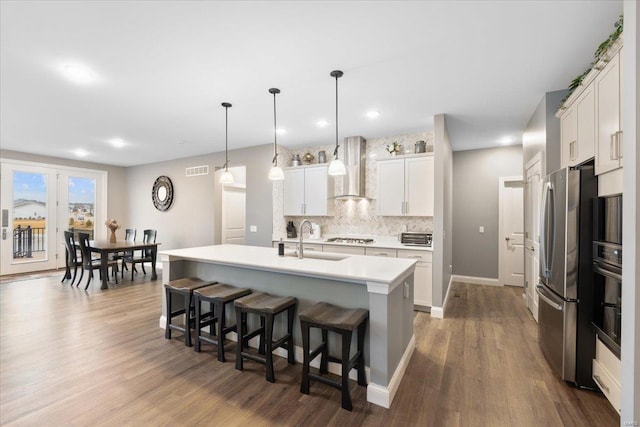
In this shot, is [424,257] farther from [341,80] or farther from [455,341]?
[341,80]

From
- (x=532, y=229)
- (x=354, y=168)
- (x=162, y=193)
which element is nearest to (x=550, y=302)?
(x=532, y=229)

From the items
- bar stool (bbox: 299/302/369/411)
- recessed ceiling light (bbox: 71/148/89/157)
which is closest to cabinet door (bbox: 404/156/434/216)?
bar stool (bbox: 299/302/369/411)

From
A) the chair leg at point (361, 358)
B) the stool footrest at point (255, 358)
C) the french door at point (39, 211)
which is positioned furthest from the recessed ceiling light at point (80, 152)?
the chair leg at point (361, 358)

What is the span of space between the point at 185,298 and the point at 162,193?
513 cm

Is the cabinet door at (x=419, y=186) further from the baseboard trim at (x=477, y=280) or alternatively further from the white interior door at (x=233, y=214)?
the white interior door at (x=233, y=214)

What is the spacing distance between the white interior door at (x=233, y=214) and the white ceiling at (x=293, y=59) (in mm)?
2750

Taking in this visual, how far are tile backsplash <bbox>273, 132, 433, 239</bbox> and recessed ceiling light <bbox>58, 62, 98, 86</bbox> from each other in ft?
9.79

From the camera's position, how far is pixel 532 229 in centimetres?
381

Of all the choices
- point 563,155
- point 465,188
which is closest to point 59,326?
point 563,155

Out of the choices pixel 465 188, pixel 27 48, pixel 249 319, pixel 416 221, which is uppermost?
pixel 27 48

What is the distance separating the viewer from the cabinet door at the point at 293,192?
5324mm

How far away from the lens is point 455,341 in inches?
120

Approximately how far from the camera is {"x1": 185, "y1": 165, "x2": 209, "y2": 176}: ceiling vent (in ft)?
20.8

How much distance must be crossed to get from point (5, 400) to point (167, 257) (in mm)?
1567
